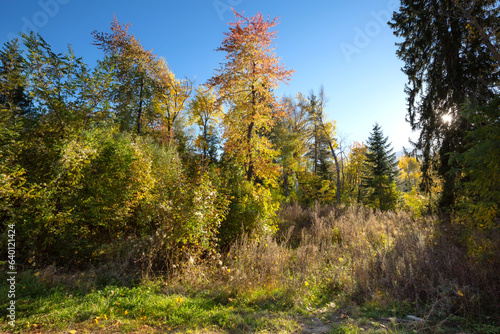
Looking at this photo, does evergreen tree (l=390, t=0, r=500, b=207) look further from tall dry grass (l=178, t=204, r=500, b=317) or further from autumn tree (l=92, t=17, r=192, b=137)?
autumn tree (l=92, t=17, r=192, b=137)

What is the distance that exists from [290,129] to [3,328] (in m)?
21.9

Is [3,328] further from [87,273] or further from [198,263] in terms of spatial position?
[198,263]

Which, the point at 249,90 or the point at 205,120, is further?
the point at 205,120

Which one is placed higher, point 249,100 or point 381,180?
point 249,100

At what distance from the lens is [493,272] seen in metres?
4.01

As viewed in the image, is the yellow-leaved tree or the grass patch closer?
the grass patch

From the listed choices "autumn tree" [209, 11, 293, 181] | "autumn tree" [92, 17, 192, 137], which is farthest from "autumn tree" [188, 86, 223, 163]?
"autumn tree" [209, 11, 293, 181]

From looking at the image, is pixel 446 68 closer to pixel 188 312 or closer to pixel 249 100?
pixel 249 100

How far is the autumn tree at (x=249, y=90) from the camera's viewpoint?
28.6 feet

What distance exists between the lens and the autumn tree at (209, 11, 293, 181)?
8.70m

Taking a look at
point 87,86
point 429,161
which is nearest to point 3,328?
point 87,86

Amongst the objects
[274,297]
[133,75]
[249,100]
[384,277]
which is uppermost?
[133,75]

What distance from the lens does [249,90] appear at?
9164 millimetres

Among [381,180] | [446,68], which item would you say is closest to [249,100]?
[446,68]
